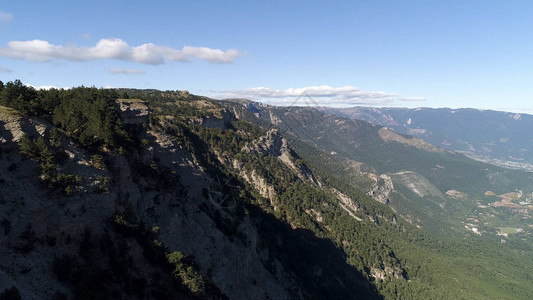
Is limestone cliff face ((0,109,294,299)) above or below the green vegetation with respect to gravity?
Answer: below

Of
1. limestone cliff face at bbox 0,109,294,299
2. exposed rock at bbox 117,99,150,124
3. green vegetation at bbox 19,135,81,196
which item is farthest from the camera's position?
exposed rock at bbox 117,99,150,124

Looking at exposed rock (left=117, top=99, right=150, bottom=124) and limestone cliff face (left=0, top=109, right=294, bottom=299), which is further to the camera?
exposed rock (left=117, top=99, right=150, bottom=124)

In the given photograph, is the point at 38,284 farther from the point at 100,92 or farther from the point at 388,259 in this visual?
the point at 388,259

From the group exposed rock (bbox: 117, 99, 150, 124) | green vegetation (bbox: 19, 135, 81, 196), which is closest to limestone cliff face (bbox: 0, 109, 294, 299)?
exposed rock (bbox: 117, 99, 150, 124)

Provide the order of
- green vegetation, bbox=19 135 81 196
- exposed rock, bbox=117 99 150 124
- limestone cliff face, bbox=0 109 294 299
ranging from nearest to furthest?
limestone cliff face, bbox=0 109 294 299 < green vegetation, bbox=19 135 81 196 < exposed rock, bbox=117 99 150 124

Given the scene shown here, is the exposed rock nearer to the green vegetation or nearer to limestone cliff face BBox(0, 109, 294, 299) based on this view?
limestone cliff face BBox(0, 109, 294, 299)

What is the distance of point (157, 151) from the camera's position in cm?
6650

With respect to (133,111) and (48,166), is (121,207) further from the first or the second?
(133,111)

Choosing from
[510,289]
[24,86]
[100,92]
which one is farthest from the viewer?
[510,289]

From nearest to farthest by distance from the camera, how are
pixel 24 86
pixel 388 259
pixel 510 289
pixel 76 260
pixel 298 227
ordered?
1. pixel 76 260
2. pixel 24 86
3. pixel 298 227
4. pixel 388 259
5. pixel 510 289

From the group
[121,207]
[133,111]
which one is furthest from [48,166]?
[133,111]

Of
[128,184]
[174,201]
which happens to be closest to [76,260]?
[128,184]

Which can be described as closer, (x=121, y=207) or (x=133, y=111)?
(x=121, y=207)

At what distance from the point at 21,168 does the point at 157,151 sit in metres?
35.2
